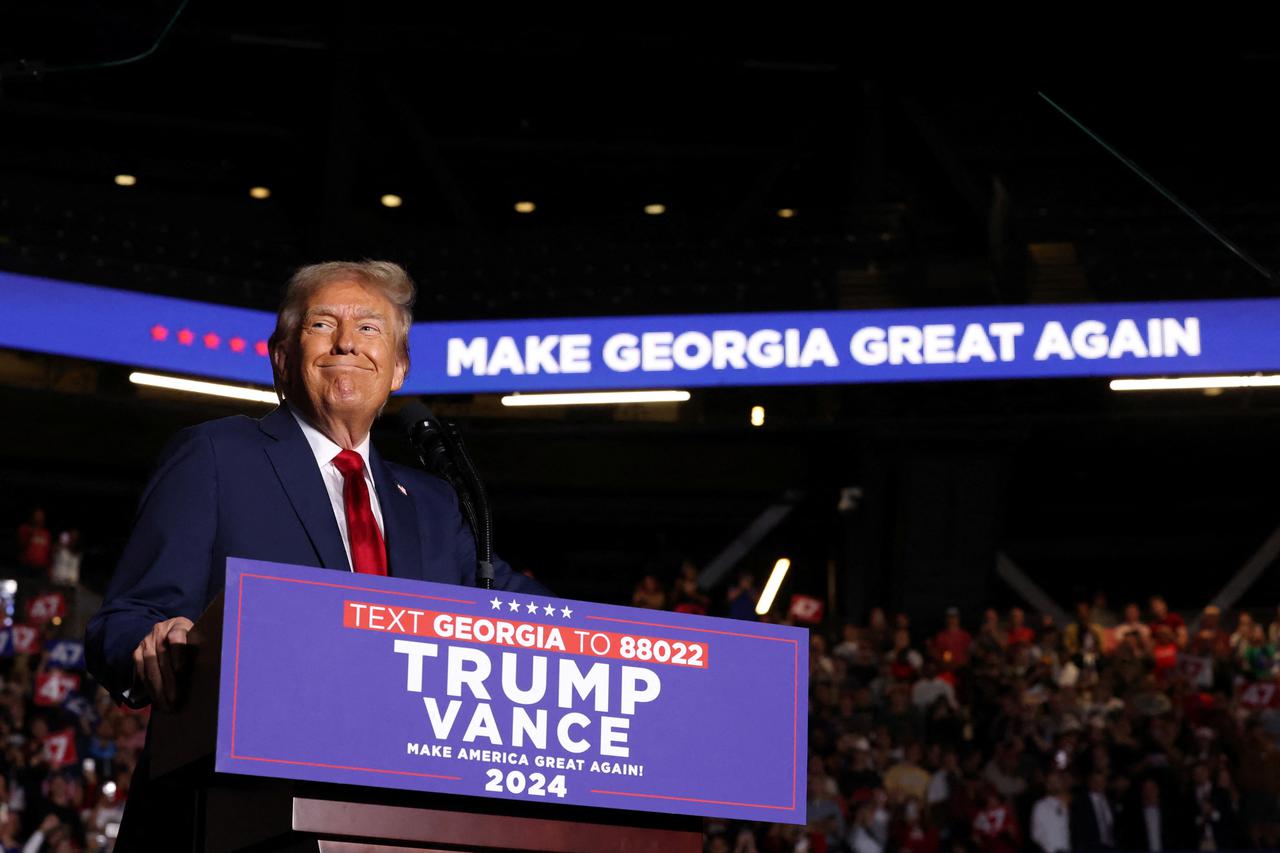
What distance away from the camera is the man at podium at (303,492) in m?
2.57

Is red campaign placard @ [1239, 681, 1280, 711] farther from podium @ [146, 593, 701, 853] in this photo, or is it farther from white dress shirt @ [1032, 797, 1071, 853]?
podium @ [146, 593, 701, 853]

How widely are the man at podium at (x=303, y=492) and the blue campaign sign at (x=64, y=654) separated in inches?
456

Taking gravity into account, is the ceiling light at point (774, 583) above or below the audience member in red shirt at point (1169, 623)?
above

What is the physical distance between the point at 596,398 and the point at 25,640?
598 cm

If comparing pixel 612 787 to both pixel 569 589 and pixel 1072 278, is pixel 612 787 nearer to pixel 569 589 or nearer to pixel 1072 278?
pixel 1072 278

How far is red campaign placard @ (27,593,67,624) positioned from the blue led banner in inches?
107

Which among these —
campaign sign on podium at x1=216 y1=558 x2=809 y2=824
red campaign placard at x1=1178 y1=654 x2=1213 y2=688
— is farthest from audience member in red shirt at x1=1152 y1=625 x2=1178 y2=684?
campaign sign on podium at x1=216 y1=558 x2=809 y2=824

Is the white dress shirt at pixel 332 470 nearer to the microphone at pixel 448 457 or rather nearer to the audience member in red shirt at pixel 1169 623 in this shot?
the microphone at pixel 448 457

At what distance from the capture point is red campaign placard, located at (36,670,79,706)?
1327 cm

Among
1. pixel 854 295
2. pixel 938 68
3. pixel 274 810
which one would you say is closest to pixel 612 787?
pixel 274 810

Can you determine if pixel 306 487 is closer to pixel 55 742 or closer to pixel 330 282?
pixel 330 282

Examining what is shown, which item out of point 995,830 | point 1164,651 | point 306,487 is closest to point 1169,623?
point 1164,651

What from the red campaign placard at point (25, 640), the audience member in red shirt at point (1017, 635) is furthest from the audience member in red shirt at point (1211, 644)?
the red campaign placard at point (25, 640)

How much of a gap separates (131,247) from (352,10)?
162 inches
